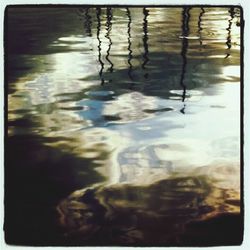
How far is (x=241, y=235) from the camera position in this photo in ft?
4.45

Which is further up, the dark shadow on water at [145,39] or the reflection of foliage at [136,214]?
the dark shadow on water at [145,39]

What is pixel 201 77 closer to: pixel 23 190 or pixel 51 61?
pixel 51 61

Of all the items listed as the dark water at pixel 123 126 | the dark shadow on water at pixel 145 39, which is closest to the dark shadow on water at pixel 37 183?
the dark water at pixel 123 126

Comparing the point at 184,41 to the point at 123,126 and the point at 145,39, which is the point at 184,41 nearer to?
the point at 145,39

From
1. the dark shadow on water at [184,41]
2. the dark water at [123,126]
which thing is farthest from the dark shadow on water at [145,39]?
the dark shadow on water at [184,41]

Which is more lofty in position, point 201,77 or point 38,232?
point 201,77

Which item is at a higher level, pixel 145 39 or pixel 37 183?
pixel 145 39

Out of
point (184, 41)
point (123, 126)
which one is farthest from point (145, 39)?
point (123, 126)

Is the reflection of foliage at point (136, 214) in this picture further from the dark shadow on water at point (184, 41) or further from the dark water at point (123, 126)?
the dark shadow on water at point (184, 41)

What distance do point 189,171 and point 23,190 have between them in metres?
0.52

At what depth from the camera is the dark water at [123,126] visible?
1342 millimetres

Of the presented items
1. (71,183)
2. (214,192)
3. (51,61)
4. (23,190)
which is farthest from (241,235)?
(51,61)

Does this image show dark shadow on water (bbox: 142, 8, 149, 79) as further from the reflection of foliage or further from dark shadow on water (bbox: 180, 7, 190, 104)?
the reflection of foliage

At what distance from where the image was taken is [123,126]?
135 centimetres
